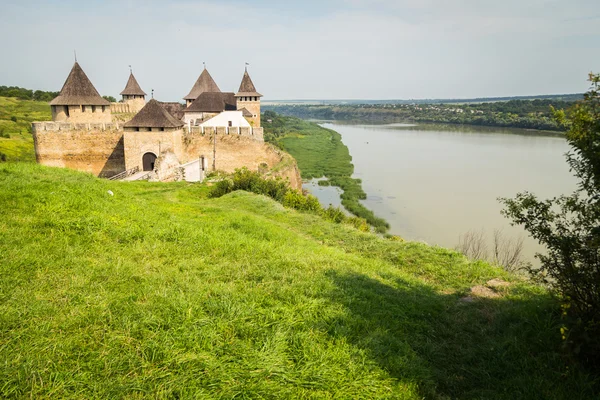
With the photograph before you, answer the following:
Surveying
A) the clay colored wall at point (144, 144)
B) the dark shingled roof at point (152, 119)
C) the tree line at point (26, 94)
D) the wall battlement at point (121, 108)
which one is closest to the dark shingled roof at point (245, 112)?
the wall battlement at point (121, 108)

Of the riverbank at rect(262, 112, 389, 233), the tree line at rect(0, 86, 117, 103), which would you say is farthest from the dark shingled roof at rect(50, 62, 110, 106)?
the tree line at rect(0, 86, 117, 103)

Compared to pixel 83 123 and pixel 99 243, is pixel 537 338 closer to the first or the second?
A: pixel 99 243

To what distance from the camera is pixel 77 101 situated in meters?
16.2

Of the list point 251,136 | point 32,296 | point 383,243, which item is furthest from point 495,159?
point 32,296

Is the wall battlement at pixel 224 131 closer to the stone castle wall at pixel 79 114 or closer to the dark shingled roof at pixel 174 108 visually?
the stone castle wall at pixel 79 114

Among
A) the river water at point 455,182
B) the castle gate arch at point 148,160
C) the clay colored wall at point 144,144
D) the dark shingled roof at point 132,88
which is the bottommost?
the river water at point 455,182

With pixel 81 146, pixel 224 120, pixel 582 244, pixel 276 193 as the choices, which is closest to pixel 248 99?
pixel 224 120

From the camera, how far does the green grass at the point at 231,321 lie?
2.72 m

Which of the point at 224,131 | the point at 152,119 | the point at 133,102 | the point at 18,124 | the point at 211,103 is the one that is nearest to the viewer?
the point at 152,119

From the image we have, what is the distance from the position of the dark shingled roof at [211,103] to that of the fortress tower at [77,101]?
242 inches

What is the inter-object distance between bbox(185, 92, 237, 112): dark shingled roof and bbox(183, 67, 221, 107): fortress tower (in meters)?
1.39

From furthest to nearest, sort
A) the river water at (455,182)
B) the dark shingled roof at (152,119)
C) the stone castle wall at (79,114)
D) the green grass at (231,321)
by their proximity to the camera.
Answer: the stone castle wall at (79,114) < the river water at (455,182) < the dark shingled roof at (152,119) < the green grass at (231,321)

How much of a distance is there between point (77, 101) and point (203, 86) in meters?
9.23

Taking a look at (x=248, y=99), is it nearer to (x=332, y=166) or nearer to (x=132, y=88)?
(x=132, y=88)
